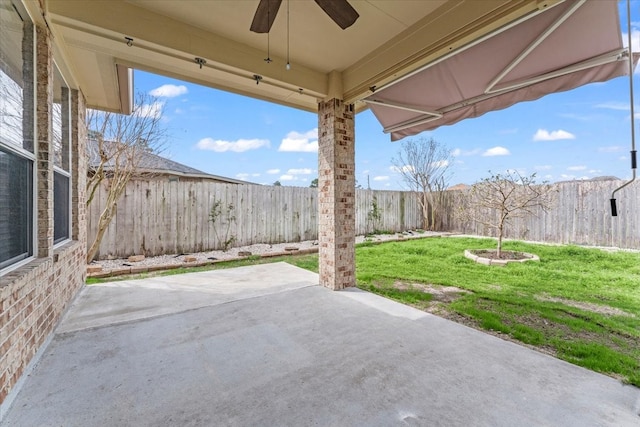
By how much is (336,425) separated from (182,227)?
20.2 feet

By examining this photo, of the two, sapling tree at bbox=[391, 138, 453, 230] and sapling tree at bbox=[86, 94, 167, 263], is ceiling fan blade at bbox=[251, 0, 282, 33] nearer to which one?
sapling tree at bbox=[86, 94, 167, 263]

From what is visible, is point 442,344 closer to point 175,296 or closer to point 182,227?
point 175,296

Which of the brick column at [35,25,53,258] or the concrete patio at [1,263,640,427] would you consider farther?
the brick column at [35,25,53,258]

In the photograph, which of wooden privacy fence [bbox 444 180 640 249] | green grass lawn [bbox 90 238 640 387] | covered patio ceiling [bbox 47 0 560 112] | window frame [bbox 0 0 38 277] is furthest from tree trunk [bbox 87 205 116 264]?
wooden privacy fence [bbox 444 180 640 249]

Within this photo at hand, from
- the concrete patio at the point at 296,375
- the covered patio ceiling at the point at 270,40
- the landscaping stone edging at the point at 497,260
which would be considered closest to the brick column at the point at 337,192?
the covered patio ceiling at the point at 270,40

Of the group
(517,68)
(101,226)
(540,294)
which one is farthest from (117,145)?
(540,294)

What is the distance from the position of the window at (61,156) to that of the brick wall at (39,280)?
286 millimetres

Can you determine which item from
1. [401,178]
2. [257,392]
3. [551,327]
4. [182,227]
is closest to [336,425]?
[257,392]

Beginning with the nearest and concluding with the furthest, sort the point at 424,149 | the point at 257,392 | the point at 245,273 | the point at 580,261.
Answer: the point at 257,392
the point at 245,273
the point at 580,261
the point at 424,149

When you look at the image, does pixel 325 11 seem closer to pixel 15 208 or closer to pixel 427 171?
pixel 15 208

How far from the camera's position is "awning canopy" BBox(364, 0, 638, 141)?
2346 mm

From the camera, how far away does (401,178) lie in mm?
13812

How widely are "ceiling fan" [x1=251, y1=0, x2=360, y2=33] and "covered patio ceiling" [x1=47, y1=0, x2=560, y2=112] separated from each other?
57 cm

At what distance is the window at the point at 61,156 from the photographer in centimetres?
333
